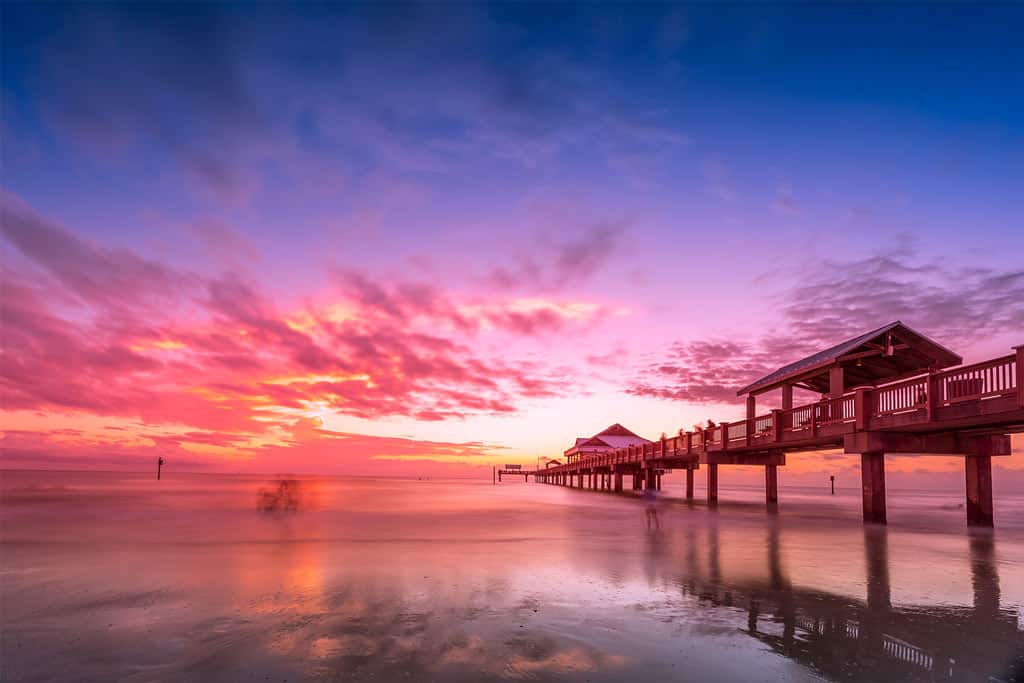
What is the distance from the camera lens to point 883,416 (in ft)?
65.7

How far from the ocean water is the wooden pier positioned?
382cm

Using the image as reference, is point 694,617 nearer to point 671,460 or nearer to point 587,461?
point 671,460

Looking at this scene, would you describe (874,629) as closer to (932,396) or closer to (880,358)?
(932,396)

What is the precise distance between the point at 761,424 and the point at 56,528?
27425 millimetres

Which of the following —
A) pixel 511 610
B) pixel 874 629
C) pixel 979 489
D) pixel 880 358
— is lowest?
pixel 511 610

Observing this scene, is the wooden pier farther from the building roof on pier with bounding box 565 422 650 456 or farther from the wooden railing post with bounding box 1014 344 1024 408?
the building roof on pier with bounding box 565 422 650 456

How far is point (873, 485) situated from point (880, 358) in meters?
6.38

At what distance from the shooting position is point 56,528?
1991 centimetres

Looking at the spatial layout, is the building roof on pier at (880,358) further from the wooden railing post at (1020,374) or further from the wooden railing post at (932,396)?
the wooden railing post at (1020,374)

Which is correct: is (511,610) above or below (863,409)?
below

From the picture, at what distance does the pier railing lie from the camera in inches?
608

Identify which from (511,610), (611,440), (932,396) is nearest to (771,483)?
(932,396)

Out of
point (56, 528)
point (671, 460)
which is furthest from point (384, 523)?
point (671, 460)

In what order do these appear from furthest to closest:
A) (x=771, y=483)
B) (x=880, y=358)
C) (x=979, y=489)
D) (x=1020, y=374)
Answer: (x=771, y=483) < (x=880, y=358) < (x=979, y=489) < (x=1020, y=374)
